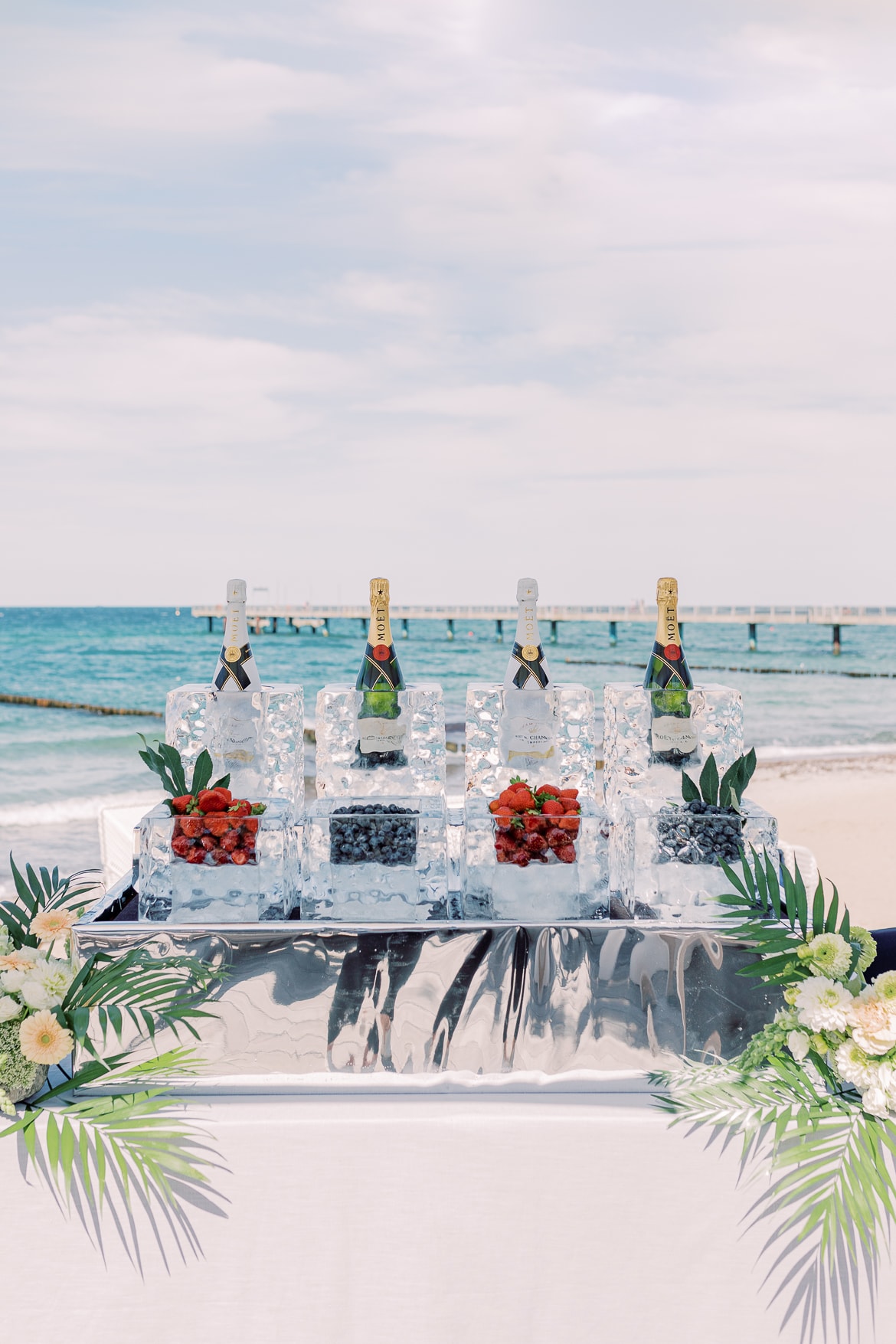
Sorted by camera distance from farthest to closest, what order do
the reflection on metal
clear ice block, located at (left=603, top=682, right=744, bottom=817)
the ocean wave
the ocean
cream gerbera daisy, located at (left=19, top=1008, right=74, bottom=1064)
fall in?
the ocean → the ocean wave → clear ice block, located at (left=603, top=682, right=744, bottom=817) → the reflection on metal → cream gerbera daisy, located at (left=19, top=1008, right=74, bottom=1064)

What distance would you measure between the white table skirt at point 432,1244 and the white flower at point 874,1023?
213mm

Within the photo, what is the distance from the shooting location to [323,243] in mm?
20375

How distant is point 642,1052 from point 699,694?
21.6 inches

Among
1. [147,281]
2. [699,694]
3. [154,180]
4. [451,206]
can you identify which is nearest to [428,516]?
[147,281]

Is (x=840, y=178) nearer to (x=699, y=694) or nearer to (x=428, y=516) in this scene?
(x=699, y=694)

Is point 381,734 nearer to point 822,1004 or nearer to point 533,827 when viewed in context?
point 533,827

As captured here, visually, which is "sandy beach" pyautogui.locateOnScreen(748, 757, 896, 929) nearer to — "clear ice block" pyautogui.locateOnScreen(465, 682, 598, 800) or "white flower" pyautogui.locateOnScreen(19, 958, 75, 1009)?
"clear ice block" pyautogui.locateOnScreen(465, 682, 598, 800)

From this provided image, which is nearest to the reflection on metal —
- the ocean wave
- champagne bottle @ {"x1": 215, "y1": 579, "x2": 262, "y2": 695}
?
champagne bottle @ {"x1": 215, "y1": 579, "x2": 262, "y2": 695}

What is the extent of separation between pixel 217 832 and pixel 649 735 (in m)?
0.68

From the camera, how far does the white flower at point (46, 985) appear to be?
1110mm

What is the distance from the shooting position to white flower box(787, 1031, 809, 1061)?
1.14 m

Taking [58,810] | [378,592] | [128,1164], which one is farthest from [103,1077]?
[58,810]

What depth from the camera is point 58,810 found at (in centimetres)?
983

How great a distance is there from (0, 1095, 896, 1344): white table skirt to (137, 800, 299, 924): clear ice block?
247 millimetres
